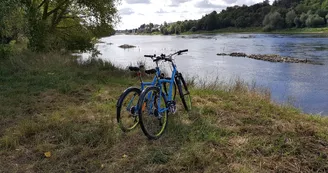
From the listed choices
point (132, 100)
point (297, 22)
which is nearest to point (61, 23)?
point (132, 100)

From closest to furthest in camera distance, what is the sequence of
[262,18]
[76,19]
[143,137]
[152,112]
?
[152,112], [143,137], [76,19], [262,18]

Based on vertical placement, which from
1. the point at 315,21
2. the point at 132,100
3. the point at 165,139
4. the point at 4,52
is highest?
the point at 315,21

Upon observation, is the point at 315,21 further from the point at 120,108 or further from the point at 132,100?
the point at 120,108

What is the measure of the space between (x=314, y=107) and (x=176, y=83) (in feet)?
27.5

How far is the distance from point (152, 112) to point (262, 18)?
343ft

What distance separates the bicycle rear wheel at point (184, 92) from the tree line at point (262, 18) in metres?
82.0

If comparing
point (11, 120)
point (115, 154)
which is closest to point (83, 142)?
point (115, 154)

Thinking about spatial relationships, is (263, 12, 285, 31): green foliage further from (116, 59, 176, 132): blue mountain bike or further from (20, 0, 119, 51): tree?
(116, 59, 176, 132): blue mountain bike

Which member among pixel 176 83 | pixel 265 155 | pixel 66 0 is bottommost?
pixel 265 155

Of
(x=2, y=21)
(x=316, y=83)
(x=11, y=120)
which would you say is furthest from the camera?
(x=316, y=83)

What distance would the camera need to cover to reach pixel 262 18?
100375 mm

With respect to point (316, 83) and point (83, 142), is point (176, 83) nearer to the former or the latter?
point (83, 142)

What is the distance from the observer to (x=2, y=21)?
1109 centimetres

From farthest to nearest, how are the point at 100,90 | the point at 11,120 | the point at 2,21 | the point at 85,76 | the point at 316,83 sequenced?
the point at 316,83 → the point at 2,21 → the point at 85,76 → the point at 100,90 → the point at 11,120
